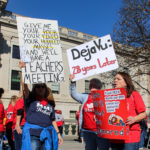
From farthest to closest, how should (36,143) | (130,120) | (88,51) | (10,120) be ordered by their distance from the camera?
1. (10,120)
2. (88,51)
3. (36,143)
4. (130,120)

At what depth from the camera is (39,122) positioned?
4.03m

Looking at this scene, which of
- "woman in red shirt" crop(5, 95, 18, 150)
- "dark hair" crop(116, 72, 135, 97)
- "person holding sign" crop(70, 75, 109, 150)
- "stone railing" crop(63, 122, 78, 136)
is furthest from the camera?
"stone railing" crop(63, 122, 78, 136)

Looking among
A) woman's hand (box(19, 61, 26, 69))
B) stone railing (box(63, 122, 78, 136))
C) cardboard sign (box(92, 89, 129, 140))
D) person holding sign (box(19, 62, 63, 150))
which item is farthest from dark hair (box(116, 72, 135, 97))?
stone railing (box(63, 122, 78, 136))

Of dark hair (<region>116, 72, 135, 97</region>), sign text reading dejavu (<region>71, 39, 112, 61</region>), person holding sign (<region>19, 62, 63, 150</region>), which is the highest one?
sign text reading dejavu (<region>71, 39, 112, 61</region>)

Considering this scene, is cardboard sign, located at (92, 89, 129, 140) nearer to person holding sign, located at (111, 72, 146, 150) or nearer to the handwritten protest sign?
person holding sign, located at (111, 72, 146, 150)

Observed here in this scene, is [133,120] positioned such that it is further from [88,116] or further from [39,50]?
[39,50]

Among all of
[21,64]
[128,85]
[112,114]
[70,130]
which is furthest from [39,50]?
[70,130]

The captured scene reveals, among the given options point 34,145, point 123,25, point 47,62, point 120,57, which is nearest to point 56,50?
point 47,62

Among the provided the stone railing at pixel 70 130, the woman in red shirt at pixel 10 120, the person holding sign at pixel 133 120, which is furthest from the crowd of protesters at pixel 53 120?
the stone railing at pixel 70 130

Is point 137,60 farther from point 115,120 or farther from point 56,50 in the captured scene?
point 115,120

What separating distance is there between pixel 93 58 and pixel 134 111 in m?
1.59

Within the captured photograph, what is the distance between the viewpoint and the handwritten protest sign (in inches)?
187

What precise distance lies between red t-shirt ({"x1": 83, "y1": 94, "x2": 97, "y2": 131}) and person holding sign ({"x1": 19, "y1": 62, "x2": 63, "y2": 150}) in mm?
567

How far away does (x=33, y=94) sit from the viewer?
439 cm
